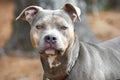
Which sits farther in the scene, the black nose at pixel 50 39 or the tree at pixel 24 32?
the tree at pixel 24 32

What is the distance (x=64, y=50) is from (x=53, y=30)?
0.34m

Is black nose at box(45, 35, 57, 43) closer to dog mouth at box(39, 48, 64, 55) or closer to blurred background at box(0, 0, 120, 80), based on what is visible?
dog mouth at box(39, 48, 64, 55)

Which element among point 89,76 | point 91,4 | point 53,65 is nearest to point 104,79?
point 89,76

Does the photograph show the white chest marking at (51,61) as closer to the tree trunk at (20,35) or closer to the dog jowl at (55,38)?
the dog jowl at (55,38)

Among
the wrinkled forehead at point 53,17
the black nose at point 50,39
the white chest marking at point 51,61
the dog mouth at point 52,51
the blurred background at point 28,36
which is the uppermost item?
the wrinkled forehead at point 53,17

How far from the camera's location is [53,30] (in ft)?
23.1

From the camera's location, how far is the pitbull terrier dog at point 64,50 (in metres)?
7.01

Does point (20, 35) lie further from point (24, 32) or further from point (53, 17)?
point (53, 17)

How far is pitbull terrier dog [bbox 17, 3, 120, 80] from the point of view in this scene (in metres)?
7.01

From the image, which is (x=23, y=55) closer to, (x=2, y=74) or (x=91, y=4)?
(x=2, y=74)

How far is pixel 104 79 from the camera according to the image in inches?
295

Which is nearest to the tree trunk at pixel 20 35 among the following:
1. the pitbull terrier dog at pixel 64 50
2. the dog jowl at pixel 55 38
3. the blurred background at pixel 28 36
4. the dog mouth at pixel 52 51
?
the blurred background at pixel 28 36

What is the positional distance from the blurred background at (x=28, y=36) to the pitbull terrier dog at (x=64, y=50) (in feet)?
7.74

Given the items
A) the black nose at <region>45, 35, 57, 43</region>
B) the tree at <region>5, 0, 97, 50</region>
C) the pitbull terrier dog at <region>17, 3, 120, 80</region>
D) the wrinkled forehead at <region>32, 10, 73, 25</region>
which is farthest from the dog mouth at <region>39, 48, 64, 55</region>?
the tree at <region>5, 0, 97, 50</region>
